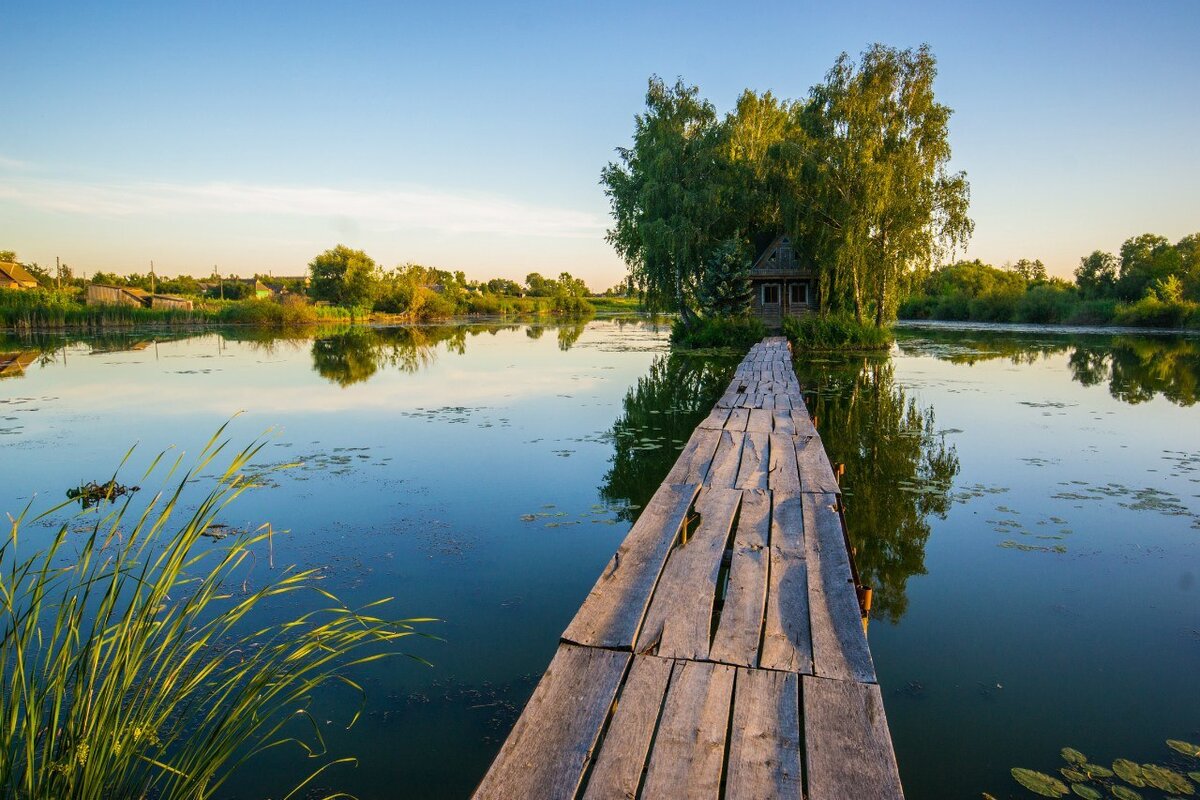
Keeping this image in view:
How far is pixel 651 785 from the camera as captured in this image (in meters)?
1.97

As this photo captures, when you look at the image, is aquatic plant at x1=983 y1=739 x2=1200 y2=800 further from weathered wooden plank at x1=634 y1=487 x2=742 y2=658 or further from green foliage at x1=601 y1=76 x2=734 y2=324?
green foliage at x1=601 y1=76 x2=734 y2=324

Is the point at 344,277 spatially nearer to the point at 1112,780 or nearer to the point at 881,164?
the point at 881,164

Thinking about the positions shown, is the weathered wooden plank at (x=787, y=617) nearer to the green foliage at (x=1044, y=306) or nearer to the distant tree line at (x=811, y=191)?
the distant tree line at (x=811, y=191)

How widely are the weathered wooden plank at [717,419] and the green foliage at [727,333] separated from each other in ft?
51.9

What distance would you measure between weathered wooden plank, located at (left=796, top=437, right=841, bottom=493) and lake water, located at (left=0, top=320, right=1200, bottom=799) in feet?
2.27

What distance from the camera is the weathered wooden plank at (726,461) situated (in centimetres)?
526

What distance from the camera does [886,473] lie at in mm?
7594

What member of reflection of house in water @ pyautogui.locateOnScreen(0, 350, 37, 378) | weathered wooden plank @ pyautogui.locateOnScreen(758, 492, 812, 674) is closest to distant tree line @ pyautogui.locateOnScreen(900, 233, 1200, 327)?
weathered wooden plank @ pyautogui.locateOnScreen(758, 492, 812, 674)

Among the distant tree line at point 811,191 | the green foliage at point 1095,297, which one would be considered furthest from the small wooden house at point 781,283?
the green foliage at point 1095,297

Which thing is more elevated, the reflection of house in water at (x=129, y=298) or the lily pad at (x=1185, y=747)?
the reflection of house in water at (x=129, y=298)

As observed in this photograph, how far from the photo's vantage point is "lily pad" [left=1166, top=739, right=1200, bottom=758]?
2955 mm

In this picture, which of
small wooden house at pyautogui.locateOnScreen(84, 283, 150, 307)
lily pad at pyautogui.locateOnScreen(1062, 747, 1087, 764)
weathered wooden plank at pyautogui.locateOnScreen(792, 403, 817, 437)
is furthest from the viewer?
small wooden house at pyautogui.locateOnScreen(84, 283, 150, 307)

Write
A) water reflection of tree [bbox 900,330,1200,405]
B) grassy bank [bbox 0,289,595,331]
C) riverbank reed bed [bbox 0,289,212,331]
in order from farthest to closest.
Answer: grassy bank [bbox 0,289,595,331] < riverbank reed bed [bbox 0,289,212,331] < water reflection of tree [bbox 900,330,1200,405]

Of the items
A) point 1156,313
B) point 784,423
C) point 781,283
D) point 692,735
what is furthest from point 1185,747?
point 1156,313
